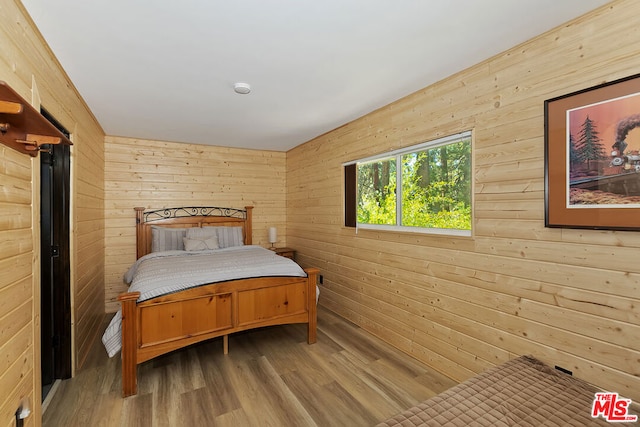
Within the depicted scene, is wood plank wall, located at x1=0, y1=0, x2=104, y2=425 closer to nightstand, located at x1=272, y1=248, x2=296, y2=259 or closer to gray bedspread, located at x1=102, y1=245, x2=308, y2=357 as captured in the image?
gray bedspread, located at x1=102, y1=245, x2=308, y2=357

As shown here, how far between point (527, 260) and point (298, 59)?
202cm

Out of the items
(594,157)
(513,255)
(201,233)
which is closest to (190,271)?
(201,233)

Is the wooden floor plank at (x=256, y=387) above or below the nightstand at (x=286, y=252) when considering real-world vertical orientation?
below

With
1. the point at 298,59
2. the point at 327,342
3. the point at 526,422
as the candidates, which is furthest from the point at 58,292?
the point at 526,422

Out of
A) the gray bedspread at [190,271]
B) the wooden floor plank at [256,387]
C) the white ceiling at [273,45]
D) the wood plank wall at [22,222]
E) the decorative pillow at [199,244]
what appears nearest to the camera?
the wood plank wall at [22,222]

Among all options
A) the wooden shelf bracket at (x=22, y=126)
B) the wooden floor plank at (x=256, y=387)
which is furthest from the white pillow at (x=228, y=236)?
the wooden shelf bracket at (x=22, y=126)

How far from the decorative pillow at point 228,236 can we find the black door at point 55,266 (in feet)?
6.34

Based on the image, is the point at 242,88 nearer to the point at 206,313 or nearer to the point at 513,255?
the point at 206,313

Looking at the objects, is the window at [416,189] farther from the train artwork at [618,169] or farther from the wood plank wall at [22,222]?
the wood plank wall at [22,222]

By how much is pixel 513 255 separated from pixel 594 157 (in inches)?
27.8

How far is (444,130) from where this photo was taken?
7.75ft

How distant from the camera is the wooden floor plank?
1.89 metres

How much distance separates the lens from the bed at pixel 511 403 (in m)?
1.18

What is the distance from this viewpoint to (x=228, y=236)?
427cm
